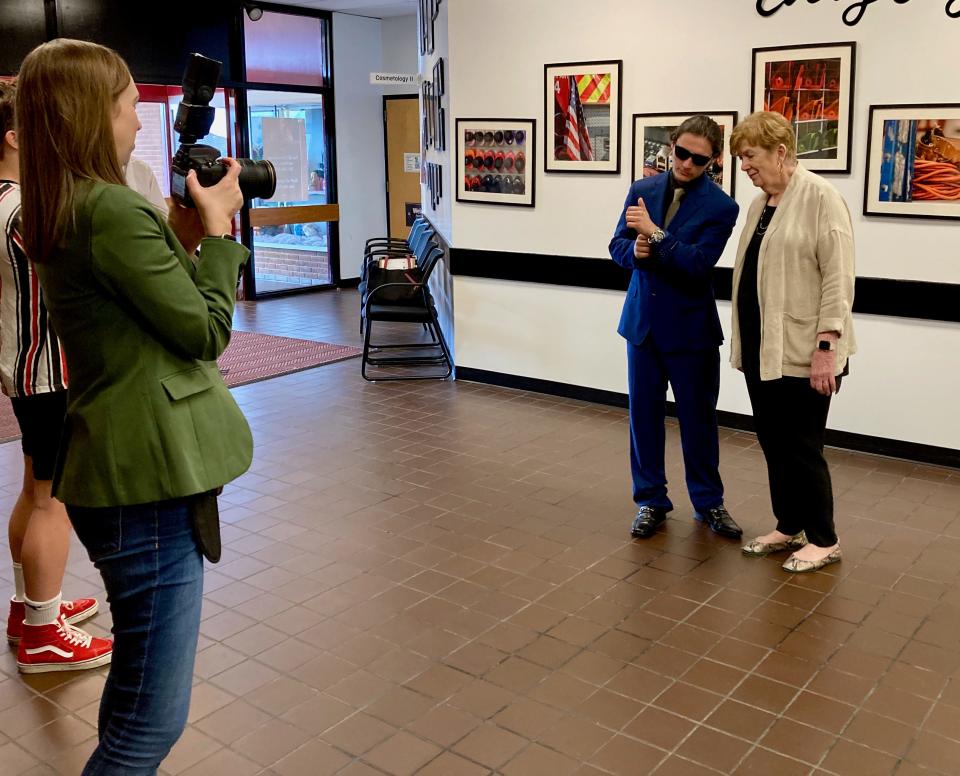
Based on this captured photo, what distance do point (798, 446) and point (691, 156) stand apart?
3.98 feet

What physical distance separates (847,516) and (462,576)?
1831 mm

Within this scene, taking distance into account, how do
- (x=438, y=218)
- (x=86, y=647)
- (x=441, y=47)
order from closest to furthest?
(x=86, y=647) < (x=441, y=47) < (x=438, y=218)

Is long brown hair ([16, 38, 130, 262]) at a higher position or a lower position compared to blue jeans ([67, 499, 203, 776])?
higher

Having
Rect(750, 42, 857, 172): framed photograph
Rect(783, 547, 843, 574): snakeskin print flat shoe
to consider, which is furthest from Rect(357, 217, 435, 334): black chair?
Rect(783, 547, 843, 574): snakeskin print flat shoe

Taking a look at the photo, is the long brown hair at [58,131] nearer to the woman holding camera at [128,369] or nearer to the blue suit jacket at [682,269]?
the woman holding camera at [128,369]

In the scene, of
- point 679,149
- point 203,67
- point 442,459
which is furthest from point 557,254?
point 203,67

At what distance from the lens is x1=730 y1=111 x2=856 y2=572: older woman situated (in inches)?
140

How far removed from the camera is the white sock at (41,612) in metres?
3.18

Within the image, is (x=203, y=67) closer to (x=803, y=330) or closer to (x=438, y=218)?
(x=803, y=330)

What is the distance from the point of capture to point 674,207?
4129mm

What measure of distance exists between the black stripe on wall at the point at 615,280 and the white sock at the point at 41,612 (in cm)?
366

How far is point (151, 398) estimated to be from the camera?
1732 millimetres

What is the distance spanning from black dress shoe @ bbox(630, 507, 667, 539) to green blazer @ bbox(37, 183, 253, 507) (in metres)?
2.71

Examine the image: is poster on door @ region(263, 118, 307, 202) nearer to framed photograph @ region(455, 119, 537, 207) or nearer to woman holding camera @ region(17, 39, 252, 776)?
framed photograph @ region(455, 119, 537, 207)
